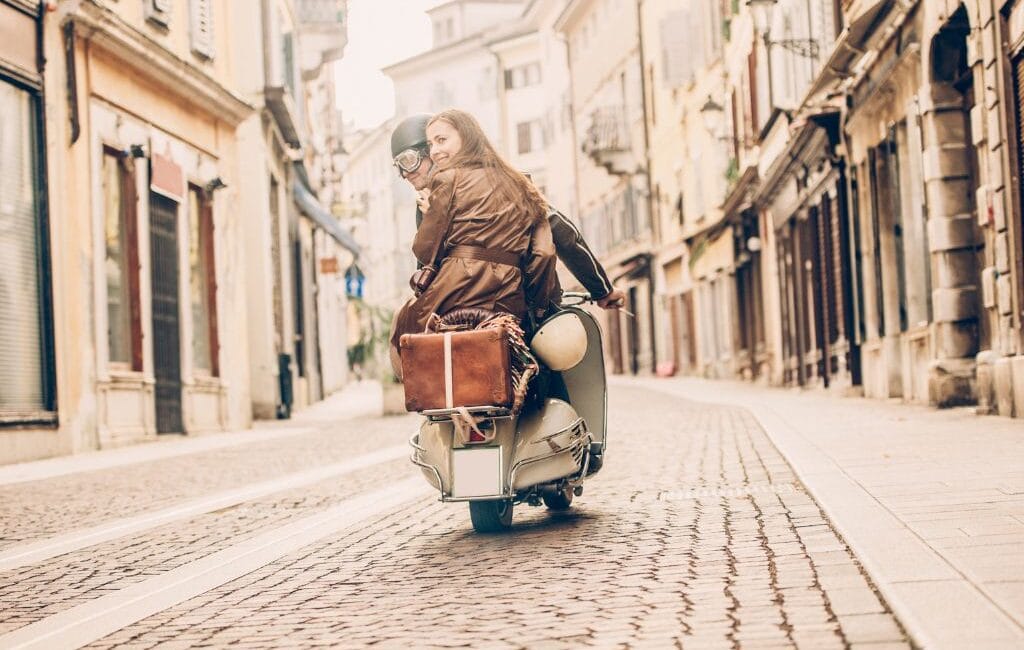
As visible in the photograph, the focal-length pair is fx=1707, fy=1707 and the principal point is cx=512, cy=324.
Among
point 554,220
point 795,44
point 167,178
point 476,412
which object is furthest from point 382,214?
point 476,412

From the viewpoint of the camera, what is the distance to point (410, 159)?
23.2 ft

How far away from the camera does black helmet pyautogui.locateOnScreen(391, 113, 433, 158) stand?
7.07m

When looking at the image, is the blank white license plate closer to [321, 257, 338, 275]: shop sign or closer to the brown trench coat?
the brown trench coat

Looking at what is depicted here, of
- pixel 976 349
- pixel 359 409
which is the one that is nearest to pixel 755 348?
pixel 359 409

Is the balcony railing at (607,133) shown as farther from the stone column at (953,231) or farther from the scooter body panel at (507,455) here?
the scooter body panel at (507,455)

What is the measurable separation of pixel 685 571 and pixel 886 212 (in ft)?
47.6

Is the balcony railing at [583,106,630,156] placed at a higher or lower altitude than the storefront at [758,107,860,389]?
higher

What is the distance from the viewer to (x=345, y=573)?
6.20 m

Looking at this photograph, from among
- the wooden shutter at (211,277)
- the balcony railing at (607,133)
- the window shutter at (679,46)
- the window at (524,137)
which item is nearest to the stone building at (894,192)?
the window shutter at (679,46)

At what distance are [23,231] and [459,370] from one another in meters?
10.5

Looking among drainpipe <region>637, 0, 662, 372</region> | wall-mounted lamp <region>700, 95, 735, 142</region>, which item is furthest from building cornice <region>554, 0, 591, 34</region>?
wall-mounted lamp <region>700, 95, 735, 142</region>

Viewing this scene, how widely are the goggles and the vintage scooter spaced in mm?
853

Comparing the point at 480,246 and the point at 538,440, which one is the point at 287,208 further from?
the point at 538,440

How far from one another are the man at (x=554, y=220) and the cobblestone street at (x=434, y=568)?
1.00 metres
